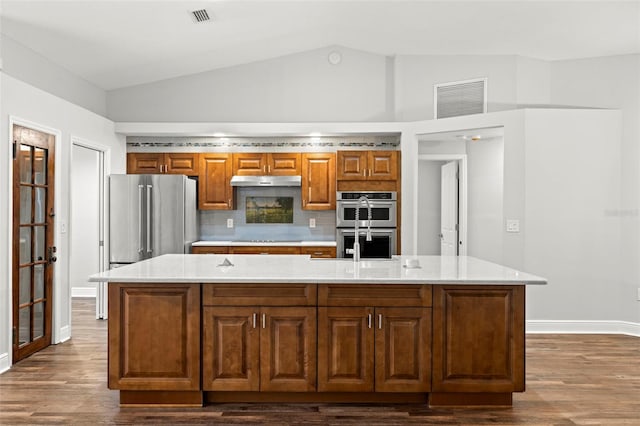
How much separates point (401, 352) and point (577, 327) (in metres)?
3.25

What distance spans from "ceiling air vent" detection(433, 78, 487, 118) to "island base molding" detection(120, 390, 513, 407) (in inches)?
144

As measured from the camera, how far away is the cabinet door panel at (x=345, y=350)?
3.38 meters

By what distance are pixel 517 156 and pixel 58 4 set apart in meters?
4.52

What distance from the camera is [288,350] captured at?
3.38m

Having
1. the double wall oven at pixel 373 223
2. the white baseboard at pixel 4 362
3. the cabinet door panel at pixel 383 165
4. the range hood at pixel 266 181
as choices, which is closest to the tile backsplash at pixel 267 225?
the range hood at pixel 266 181

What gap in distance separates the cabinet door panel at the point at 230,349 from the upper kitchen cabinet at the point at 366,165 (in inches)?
133

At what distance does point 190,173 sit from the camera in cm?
682

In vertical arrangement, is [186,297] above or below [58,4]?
below

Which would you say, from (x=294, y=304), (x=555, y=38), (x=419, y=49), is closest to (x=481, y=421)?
(x=294, y=304)

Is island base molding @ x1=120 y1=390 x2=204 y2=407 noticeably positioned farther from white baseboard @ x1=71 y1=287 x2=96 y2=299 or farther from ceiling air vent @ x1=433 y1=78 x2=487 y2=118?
white baseboard @ x1=71 y1=287 x2=96 y2=299

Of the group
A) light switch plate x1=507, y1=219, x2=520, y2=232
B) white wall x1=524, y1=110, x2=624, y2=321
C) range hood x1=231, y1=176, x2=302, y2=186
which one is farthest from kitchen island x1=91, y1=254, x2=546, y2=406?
range hood x1=231, y1=176, x2=302, y2=186

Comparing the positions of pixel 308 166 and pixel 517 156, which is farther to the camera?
pixel 308 166

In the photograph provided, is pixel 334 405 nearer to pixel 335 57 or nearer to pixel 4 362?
pixel 4 362

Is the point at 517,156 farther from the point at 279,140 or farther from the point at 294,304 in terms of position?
the point at 294,304
